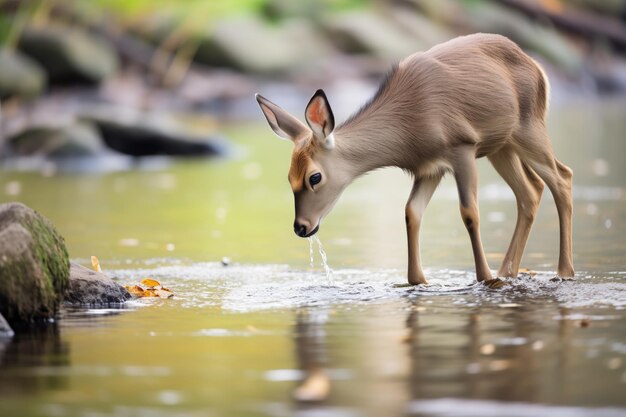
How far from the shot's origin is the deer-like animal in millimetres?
9891

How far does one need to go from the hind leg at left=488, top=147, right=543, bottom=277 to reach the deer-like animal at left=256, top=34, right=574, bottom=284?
0.38 ft

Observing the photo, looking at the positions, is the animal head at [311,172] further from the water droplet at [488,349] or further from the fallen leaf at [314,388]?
the fallen leaf at [314,388]

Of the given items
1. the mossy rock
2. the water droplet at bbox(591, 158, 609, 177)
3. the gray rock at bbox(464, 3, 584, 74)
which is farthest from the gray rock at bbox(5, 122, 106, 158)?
the gray rock at bbox(464, 3, 584, 74)

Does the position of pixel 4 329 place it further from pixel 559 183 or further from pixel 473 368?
pixel 559 183

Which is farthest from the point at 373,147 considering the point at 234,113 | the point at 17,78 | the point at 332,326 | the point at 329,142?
the point at 234,113

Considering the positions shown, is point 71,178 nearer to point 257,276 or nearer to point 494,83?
point 257,276

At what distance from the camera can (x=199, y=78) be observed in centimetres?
3909

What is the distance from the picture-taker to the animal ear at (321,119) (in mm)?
9383

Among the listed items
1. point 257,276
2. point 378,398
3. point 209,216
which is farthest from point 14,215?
point 209,216

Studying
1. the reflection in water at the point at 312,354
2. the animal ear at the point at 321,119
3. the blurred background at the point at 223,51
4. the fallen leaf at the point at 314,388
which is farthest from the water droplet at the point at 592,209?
the blurred background at the point at 223,51

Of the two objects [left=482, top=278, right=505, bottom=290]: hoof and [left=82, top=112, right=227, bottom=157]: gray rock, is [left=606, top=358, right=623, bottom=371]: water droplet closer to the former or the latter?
[left=482, top=278, right=505, bottom=290]: hoof

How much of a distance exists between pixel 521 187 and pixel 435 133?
1.28 m

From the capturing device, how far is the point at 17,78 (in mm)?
29438

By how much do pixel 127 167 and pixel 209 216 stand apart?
749 cm
